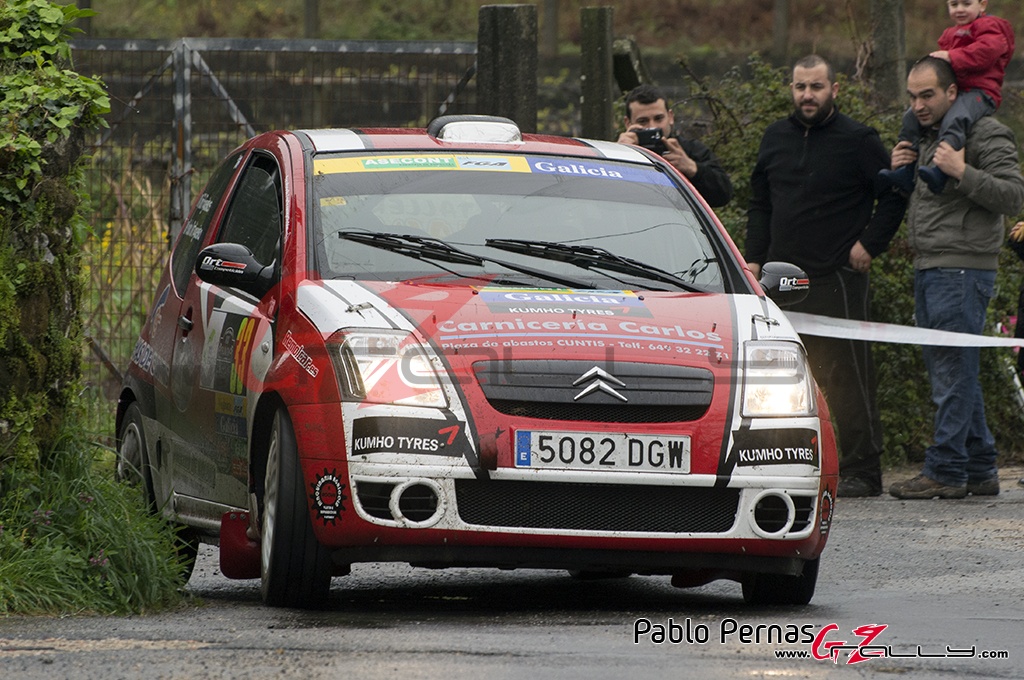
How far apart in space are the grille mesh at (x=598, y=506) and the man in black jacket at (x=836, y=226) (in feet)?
14.6

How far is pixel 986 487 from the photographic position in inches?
393

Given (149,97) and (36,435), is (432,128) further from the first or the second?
(149,97)

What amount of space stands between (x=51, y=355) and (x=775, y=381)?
252cm

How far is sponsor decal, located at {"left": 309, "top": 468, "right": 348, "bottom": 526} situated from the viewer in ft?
18.7

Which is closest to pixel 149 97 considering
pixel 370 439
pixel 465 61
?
pixel 465 61

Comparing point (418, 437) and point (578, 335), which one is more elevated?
point (578, 335)

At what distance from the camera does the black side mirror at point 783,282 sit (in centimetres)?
712

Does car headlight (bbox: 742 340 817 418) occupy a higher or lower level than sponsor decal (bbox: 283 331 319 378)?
lower

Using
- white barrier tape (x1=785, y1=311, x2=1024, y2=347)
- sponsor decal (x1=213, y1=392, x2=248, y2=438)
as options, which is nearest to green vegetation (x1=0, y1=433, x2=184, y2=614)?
sponsor decal (x1=213, y1=392, x2=248, y2=438)

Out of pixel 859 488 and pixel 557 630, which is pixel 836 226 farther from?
pixel 557 630

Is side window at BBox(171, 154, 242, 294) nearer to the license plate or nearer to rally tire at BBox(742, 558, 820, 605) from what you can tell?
the license plate

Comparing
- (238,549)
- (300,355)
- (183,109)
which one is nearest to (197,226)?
(238,549)

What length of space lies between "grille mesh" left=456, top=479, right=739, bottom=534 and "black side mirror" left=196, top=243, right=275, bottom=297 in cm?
130

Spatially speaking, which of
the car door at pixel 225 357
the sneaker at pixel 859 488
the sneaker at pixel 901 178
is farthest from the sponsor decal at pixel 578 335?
the sneaker at pixel 859 488
